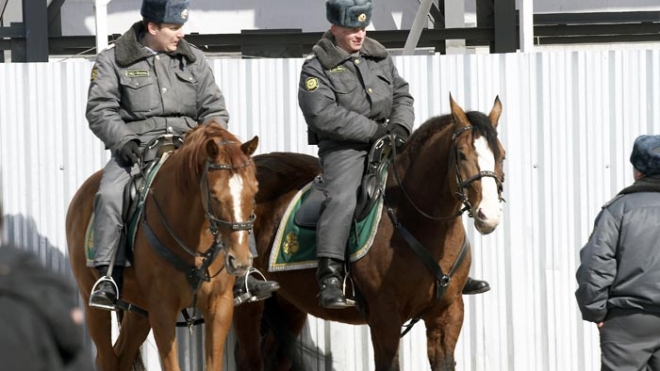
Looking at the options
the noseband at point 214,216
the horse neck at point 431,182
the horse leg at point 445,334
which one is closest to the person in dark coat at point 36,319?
the noseband at point 214,216

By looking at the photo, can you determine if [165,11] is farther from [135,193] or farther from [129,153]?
[135,193]

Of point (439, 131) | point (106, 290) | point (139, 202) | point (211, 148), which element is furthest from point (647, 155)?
point (106, 290)

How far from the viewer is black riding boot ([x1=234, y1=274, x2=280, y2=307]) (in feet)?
24.3

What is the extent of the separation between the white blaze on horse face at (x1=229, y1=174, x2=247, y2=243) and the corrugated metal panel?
2207 millimetres

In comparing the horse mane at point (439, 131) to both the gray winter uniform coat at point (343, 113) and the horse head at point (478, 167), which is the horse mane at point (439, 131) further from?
the gray winter uniform coat at point (343, 113)

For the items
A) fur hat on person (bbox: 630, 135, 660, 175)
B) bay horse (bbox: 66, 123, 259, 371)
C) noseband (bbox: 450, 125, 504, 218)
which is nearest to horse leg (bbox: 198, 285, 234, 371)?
bay horse (bbox: 66, 123, 259, 371)

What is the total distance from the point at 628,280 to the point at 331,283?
6.17ft

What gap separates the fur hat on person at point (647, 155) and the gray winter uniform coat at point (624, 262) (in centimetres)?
10

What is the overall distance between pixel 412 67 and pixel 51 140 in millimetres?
2511

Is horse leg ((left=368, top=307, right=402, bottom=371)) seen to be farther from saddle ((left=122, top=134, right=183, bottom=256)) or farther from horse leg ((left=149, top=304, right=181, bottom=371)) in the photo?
saddle ((left=122, top=134, right=183, bottom=256))

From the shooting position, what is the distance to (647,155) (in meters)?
6.34

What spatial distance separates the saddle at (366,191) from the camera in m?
7.57

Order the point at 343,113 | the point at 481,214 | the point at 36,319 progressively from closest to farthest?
the point at 36,319 < the point at 481,214 < the point at 343,113

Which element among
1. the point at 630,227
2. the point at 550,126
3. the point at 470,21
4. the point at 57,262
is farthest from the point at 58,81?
the point at 470,21
